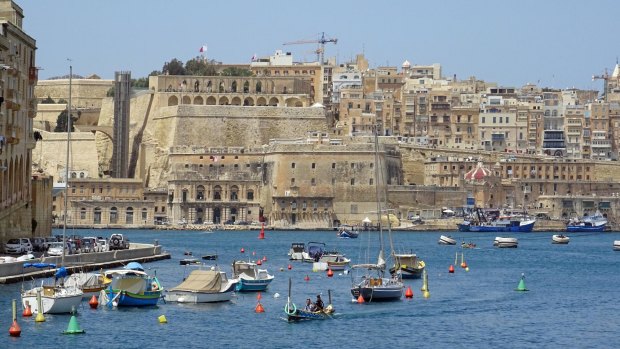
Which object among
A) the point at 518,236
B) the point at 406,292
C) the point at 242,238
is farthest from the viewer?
the point at 518,236

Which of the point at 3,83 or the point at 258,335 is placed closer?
the point at 258,335

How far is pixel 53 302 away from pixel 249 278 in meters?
10.0

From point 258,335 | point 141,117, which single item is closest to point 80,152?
point 141,117

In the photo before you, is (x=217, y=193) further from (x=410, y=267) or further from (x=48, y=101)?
(x=410, y=267)

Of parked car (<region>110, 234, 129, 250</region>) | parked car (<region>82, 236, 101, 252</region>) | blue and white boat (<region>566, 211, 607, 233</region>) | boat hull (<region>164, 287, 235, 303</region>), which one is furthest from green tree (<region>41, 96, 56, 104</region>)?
boat hull (<region>164, 287, 235, 303</region>)

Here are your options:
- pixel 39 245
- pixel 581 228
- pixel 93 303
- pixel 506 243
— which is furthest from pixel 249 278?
pixel 581 228

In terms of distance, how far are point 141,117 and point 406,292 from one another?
63.0 metres

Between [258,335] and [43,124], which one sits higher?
[43,124]

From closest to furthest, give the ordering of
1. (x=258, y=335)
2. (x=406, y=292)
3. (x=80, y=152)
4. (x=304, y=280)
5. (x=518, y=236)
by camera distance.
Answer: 1. (x=258, y=335)
2. (x=406, y=292)
3. (x=304, y=280)
4. (x=518, y=236)
5. (x=80, y=152)

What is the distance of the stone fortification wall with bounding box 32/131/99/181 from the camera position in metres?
102

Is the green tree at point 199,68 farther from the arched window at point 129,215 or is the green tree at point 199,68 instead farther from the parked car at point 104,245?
the parked car at point 104,245

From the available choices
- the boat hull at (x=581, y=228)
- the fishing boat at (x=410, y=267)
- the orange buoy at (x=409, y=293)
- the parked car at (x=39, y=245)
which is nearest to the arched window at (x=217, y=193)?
the boat hull at (x=581, y=228)

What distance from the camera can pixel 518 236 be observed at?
95.4 meters

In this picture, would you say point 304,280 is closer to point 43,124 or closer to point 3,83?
point 3,83
